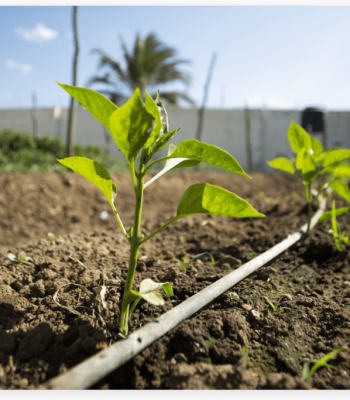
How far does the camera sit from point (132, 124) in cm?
82

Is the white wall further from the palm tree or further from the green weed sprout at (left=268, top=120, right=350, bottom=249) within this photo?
the green weed sprout at (left=268, top=120, right=350, bottom=249)

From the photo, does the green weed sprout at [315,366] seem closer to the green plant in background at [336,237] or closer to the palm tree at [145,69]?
the green plant in background at [336,237]

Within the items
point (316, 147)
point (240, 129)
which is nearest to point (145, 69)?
point (240, 129)

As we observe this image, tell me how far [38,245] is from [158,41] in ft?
48.0

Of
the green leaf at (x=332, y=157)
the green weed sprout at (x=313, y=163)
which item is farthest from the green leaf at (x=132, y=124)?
the green leaf at (x=332, y=157)

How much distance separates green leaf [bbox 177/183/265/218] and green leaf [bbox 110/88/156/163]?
241 mm

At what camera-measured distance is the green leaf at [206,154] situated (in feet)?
2.98

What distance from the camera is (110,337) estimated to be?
3.22ft

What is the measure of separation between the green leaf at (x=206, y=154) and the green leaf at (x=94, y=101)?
0.79 feet

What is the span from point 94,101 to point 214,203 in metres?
0.49

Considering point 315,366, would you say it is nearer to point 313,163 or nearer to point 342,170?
point 313,163

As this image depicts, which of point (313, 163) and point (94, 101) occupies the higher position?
point (94, 101)
